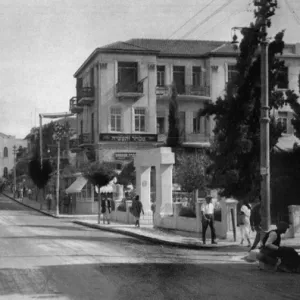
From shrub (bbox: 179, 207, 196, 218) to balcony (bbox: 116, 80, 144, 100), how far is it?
23.0 m

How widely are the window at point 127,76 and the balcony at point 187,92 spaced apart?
1.94m

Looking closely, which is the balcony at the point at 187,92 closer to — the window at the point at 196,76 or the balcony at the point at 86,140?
the window at the point at 196,76

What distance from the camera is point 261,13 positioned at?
1836 cm

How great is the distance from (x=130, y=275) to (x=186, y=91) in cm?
3836

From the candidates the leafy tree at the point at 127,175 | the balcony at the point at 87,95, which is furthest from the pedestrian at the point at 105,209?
the balcony at the point at 87,95

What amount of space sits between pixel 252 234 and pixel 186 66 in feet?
97.3

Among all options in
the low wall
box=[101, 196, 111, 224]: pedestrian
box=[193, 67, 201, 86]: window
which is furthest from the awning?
the low wall

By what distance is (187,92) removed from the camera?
166ft

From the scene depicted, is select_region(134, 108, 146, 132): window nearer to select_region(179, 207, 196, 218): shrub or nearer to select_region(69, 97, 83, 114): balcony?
select_region(69, 97, 83, 114): balcony

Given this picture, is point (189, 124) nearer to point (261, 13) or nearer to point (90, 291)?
point (261, 13)

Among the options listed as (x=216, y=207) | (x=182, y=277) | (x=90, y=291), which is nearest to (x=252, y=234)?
(x=216, y=207)

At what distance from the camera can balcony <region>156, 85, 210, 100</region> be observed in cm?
5019

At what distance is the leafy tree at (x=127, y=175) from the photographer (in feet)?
156

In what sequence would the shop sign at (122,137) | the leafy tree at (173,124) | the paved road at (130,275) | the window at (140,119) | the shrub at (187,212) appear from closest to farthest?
the paved road at (130,275) < the shrub at (187,212) < the leafy tree at (173,124) < the shop sign at (122,137) < the window at (140,119)
